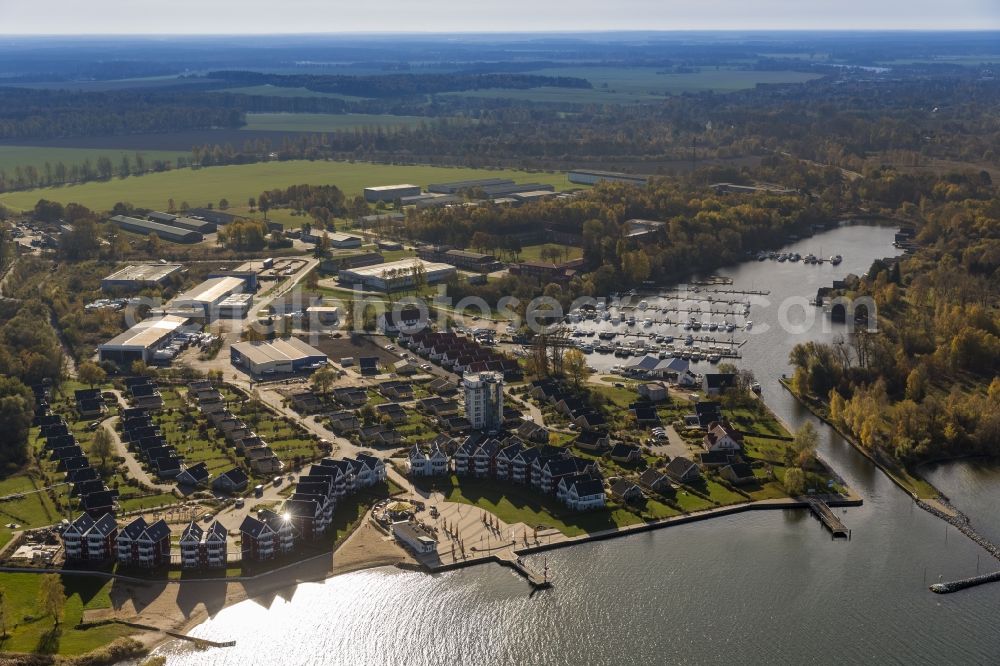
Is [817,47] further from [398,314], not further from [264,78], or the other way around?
[398,314]

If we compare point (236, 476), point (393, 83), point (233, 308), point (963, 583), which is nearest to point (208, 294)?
point (233, 308)

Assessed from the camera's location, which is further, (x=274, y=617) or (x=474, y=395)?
(x=474, y=395)

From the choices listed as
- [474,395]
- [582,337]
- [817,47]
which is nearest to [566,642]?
[474,395]

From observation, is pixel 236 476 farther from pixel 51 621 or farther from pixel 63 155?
pixel 63 155

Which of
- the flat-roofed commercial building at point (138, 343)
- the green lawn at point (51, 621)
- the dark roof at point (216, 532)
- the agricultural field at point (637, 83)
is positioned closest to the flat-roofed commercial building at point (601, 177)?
the flat-roofed commercial building at point (138, 343)

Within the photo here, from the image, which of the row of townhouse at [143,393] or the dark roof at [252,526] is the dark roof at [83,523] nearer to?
the dark roof at [252,526]
